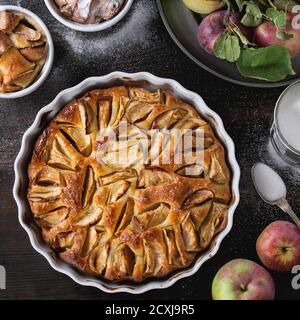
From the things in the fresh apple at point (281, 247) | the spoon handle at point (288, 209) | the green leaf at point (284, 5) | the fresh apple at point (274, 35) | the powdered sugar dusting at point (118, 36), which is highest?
the green leaf at point (284, 5)

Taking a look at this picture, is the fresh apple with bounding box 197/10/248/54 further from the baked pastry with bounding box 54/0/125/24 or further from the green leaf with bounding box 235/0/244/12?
the baked pastry with bounding box 54/0/125/24

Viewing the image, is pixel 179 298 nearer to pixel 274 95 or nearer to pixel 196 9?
pixel 274 95

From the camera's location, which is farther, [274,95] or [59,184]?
[274,95]

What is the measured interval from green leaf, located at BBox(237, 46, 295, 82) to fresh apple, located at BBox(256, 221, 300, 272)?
367 millimetres

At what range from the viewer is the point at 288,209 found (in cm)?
161

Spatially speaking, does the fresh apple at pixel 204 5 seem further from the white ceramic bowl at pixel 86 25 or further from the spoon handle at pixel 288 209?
the spoon handle at pixel 288 209

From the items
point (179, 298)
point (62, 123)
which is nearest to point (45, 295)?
point (179, 298)

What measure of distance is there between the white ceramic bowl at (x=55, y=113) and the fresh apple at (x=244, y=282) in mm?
102

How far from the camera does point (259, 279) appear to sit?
5.19ft

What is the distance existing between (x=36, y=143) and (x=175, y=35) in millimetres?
441

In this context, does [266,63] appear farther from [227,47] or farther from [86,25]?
[86,25]

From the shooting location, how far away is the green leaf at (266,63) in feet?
5.06

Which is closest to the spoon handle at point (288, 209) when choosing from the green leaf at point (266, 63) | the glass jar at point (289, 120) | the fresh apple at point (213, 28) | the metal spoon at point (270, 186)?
the metal spoon at point (270, 186)

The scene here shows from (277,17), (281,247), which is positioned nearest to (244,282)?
(281,247)
